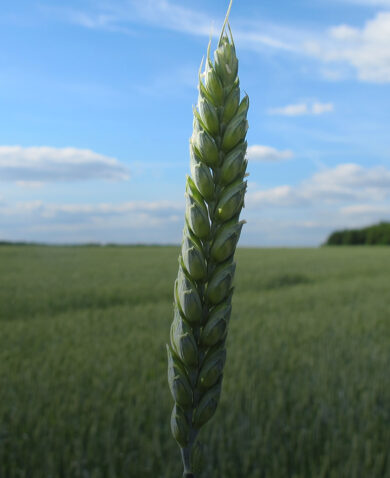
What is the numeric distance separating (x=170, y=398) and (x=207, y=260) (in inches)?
103

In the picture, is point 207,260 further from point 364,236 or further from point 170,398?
point 364,236

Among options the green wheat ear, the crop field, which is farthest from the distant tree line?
Result: the green wheat ear

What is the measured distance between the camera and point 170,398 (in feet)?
10.1

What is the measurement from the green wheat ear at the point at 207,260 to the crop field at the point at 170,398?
5.86ft

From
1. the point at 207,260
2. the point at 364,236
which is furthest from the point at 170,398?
the point at 364,236

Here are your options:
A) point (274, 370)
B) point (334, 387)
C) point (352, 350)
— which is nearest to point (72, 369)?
point (274, 370)

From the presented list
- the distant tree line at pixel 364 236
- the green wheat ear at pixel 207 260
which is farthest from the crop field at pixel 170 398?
the distant tree line at pixel 364 236

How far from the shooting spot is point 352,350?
4.70 m

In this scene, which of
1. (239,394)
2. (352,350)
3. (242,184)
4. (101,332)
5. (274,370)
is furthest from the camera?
(101,332)

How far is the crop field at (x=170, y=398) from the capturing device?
244 cm

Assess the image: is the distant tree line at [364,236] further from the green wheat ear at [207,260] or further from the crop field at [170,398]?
the green wheat ear at [207,260]

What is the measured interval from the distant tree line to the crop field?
28669 mm

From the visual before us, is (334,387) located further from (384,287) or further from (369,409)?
(384,287)

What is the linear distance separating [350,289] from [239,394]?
21.9 ft
